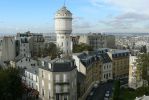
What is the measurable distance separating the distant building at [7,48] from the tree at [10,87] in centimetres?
4255

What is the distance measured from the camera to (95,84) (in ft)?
274

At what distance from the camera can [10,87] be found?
58156mm

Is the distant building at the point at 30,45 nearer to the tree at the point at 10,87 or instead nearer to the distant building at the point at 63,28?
the distant building at the point at 63,28

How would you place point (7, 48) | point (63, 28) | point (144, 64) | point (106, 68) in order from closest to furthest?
point (144, 64)
point (106, 68)
point (7, 48)
point (63, 28)

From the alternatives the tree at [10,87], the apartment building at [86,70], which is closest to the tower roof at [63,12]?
the apartment building at [86,70]

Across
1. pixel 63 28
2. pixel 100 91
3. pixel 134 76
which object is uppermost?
pixel 63 28

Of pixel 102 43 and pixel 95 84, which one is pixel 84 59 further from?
pixel 102 43

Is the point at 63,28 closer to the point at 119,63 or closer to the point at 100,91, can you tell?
the point at 119,63

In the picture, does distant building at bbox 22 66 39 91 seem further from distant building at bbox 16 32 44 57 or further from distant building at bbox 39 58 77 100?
distant building at bbox 16 32 44 57

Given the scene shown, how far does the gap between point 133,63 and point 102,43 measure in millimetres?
69580

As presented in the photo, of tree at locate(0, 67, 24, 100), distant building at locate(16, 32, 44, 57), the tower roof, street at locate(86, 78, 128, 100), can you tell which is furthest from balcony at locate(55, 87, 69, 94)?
distant building at locate(16, 32, 44, 57)

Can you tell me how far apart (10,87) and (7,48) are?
158ft

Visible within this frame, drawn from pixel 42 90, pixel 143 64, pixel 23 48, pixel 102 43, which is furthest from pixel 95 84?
pixel 102 43

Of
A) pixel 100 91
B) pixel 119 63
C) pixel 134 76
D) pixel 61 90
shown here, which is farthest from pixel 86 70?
pixel 119 63
